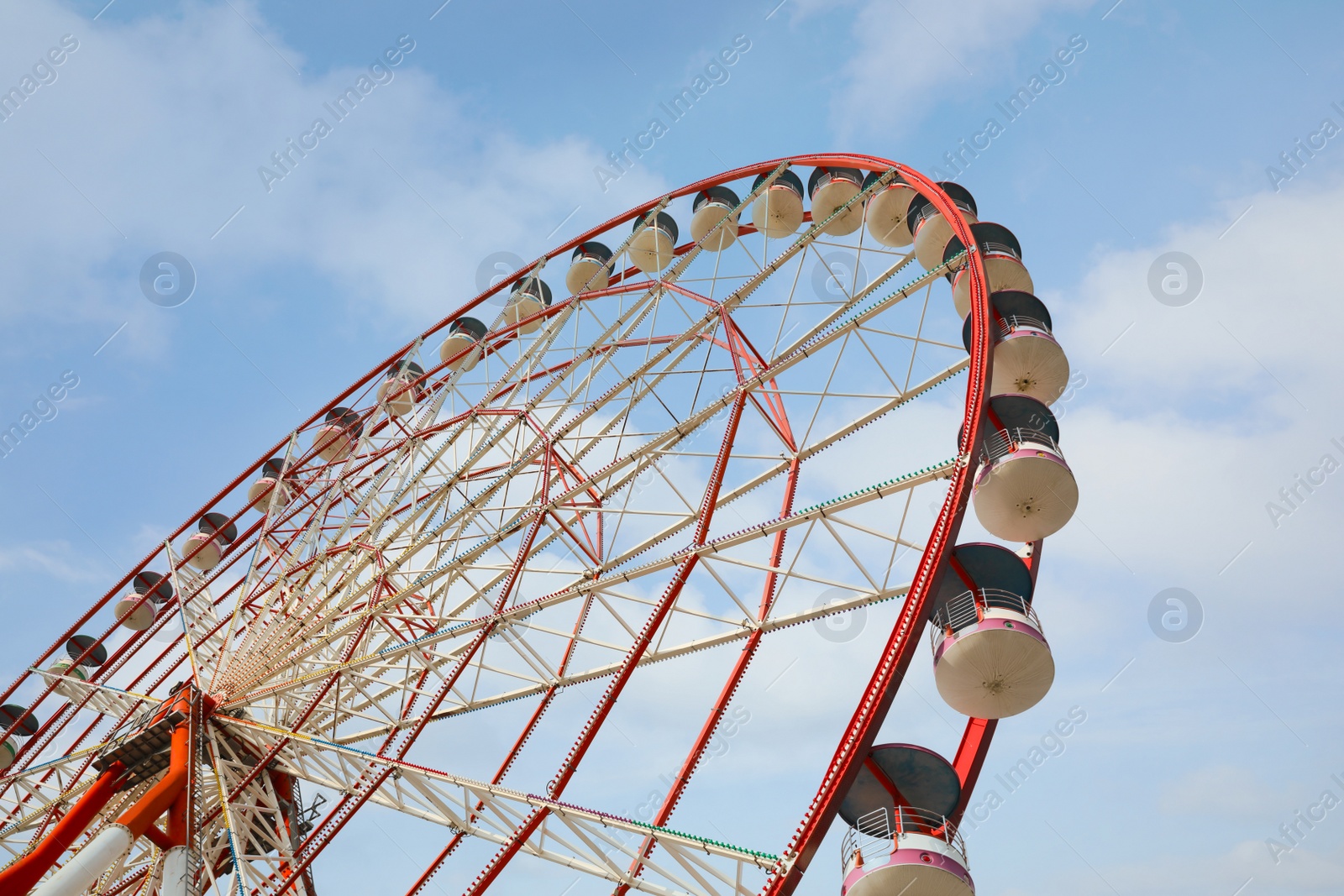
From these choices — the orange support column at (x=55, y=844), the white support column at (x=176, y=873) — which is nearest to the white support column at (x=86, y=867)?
the orange support column at (x=55, y=844)

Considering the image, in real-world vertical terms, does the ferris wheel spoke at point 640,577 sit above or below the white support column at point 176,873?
above

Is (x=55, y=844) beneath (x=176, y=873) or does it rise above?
beneath

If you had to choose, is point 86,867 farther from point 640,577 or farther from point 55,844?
point 640,577

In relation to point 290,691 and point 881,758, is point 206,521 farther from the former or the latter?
point 881,758

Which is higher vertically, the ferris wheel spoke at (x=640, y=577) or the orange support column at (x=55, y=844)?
the ferris wheel spoke at (x=640, y=577)

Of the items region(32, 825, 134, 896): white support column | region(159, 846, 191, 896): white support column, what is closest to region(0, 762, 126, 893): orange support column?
region(32, 825, 134, 896): white support column

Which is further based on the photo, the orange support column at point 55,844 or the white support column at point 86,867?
the orange support column at point 55,844

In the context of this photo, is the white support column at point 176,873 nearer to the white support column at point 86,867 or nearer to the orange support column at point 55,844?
the white support column at point 86,867

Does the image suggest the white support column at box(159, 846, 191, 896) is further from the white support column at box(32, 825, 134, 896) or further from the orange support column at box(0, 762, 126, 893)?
the orange support column at box(0, 762, 126, 893)

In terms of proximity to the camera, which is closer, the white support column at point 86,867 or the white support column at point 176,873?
the white support column at point 86,867

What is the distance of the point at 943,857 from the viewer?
7.04m

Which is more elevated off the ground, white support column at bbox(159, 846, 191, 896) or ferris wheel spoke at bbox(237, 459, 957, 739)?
ferris wheel spoke at bbox(237, 459, 957, 739)

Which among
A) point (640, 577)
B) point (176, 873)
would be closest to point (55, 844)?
point (176, 873)

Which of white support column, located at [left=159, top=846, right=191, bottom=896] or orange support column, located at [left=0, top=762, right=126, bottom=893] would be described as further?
white support column, located at [left=159, top=846, right=191, bottom=896]
